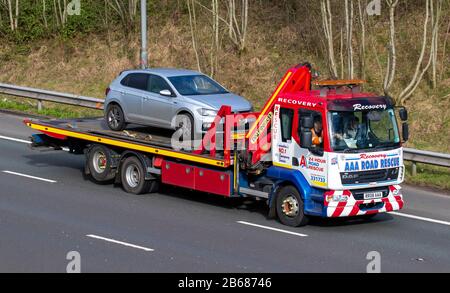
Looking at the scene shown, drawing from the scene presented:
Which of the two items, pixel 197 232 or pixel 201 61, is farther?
pixel 201 61

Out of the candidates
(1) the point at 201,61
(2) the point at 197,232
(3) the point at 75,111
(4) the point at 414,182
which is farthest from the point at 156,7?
(2) the point at 197,232

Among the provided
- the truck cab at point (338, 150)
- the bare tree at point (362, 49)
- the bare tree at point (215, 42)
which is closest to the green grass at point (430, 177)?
the truck cab at point (338, 150)

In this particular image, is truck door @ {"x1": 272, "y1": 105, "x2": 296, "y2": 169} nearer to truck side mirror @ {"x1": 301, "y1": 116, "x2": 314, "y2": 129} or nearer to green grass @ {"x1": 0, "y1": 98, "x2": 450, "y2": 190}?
truck side mirror @ {"x1": 301, "y1": 116, "x2": 314, "y2": 129}

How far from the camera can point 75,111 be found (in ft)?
96.7

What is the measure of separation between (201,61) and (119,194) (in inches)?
511

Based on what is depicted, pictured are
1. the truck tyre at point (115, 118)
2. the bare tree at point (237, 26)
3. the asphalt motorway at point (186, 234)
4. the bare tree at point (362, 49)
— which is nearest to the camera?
the asphalt motorway at point (186, 234)

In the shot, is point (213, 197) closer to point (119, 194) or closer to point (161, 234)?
point (119, 194)

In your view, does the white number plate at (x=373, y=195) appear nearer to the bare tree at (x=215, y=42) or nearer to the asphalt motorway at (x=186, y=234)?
the asphalt motorway at (x=186, y=234)

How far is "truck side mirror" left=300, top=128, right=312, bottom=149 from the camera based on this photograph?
15906 millimetres

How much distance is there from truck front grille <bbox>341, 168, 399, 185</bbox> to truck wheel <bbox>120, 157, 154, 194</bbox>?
15.3 ft

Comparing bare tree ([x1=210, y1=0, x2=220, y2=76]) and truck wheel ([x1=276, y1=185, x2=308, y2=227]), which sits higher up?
→ bare tree ([x1=210, y1=0, x2=220, y2=76])

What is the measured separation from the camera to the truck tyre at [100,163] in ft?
64.9

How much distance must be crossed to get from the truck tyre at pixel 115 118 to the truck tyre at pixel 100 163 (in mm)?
665

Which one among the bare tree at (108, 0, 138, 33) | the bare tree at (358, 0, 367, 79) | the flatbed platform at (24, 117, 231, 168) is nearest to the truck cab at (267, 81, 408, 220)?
the flatbed platform at (24, 117, 231, 168)
